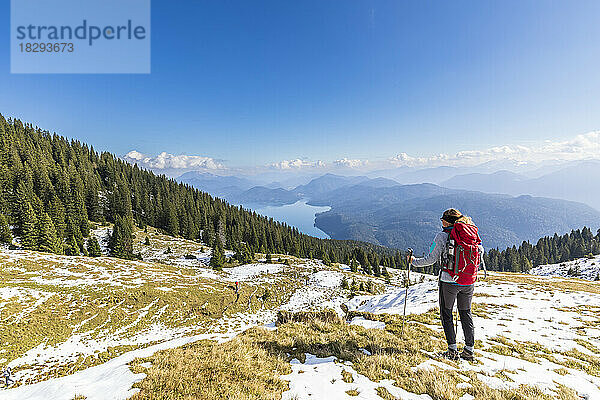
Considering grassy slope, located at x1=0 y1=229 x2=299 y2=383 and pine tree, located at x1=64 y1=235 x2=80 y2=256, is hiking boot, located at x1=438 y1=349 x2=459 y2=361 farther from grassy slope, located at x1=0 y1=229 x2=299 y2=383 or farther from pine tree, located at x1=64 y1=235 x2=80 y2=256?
pine tree, located at x1=64 y1=235 x2=80 y2=256

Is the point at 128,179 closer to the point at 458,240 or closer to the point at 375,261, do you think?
the point at 375,261

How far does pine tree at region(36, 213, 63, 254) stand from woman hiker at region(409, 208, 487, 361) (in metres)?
57.9

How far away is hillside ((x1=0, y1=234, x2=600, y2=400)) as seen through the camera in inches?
203

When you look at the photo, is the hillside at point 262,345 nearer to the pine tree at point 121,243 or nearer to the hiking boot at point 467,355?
the hiking boot at point 467,355

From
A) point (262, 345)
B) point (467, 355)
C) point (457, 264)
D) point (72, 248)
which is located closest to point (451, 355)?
point (467, 355)

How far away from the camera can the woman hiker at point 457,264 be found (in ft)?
18.5

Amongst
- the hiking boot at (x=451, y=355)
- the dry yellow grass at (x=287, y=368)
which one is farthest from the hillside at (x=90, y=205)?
the hiking boot at (x=451, y=355)

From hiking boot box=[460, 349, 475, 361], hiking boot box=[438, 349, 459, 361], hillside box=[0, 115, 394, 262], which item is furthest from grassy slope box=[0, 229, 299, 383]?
hiking boot box=[460, 349, 475, 361]

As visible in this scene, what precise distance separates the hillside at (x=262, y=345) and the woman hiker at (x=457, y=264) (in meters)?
1.05

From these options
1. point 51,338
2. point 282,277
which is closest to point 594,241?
point 282,277

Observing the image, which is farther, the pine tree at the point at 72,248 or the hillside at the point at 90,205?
the hillside at the point at 90,205

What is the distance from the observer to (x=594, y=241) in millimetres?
93500

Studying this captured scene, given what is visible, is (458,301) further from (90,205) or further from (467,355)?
(90,205)

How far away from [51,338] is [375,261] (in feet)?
243
